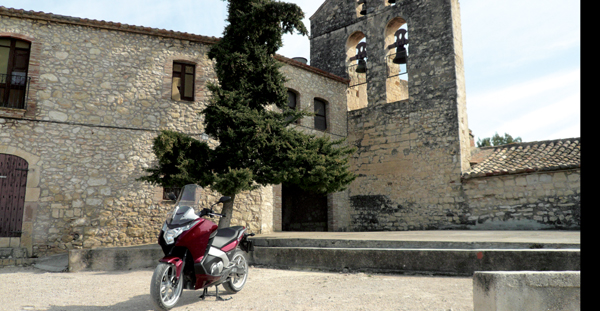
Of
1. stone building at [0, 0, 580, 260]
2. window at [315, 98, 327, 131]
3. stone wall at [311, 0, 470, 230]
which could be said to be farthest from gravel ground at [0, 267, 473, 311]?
window at [315, 98, 327, 131]

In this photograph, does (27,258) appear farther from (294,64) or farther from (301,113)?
(294,64)

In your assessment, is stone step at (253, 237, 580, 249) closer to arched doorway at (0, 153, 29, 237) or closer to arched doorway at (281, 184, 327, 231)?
arched doorway at (0, 153, 29, 237)

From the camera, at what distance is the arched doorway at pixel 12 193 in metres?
8.84

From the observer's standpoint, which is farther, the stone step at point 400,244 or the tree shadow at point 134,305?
the stone step at point 400,244

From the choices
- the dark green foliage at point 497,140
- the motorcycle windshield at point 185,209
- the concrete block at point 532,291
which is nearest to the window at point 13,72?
the motorcycle windshield at point 185,209

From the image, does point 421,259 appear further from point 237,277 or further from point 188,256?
point 188,256

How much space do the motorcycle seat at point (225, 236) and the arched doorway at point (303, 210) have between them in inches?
367

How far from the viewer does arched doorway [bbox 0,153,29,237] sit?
348 inches

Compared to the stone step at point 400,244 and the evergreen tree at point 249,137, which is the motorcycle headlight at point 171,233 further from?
the stone step at point 400,244

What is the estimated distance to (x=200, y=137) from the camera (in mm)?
10727

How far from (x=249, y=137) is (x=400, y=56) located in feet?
26.1

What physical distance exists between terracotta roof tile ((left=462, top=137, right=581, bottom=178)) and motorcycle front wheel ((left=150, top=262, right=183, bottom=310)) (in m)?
10.0

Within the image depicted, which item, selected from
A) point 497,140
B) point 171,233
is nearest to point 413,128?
point 171,233

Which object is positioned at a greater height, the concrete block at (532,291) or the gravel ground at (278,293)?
the concrete block at (532,291)
